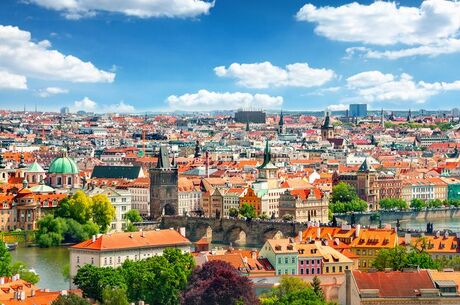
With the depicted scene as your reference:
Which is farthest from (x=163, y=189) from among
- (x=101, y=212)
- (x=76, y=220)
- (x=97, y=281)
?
(x=97, y=281)

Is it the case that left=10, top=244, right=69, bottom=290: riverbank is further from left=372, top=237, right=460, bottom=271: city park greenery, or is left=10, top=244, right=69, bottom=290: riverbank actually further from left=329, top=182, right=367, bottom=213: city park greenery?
left=329, top=182, right=367, bottom=213: city park greenery

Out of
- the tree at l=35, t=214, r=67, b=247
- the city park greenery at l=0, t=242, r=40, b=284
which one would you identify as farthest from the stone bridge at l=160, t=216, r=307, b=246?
the city park greenery at l=0, t=242, r=40, b=284

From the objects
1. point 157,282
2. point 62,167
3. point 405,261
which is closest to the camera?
point 157,282

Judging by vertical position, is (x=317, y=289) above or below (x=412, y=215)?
above

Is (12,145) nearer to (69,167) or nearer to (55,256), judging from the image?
(69,167)

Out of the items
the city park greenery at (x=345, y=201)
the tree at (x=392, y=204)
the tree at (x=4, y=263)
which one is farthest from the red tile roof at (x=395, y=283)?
the tree at (x=392, y=204)

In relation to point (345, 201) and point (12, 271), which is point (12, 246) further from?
point (345, 201)

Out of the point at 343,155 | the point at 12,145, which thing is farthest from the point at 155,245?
the point at 12,145
